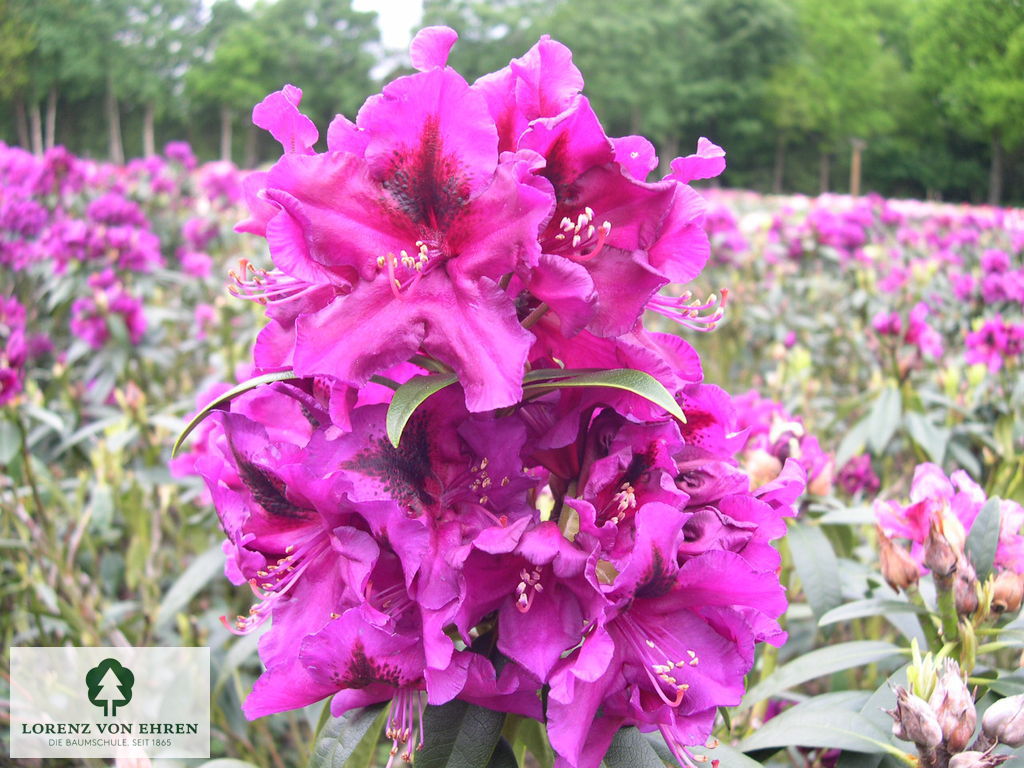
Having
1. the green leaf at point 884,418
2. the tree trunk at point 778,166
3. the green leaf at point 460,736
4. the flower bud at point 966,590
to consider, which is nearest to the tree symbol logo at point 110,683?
the green leaf at point 460,736

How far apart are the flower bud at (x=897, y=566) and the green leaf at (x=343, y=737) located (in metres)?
0.87

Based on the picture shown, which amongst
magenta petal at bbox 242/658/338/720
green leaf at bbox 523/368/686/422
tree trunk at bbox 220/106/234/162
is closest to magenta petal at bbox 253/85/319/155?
green leaf at bbox 523/368/686/422

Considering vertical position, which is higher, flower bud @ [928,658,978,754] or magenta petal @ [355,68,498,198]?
magenta petal @ [355,68,498,198]

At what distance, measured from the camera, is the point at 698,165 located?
97cm

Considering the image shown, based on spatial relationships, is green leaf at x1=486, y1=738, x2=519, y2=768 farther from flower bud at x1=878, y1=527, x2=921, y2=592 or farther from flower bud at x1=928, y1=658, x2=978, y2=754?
flower bud at x1=878, y1=527, x2=921, y2=592

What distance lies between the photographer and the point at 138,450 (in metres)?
3.17

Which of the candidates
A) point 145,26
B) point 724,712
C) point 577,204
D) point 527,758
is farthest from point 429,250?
point 145,26

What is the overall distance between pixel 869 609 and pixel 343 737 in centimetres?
93

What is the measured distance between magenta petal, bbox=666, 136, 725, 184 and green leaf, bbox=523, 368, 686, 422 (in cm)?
25

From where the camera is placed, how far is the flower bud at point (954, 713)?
99cm

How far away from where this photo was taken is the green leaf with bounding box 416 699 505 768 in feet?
3.19

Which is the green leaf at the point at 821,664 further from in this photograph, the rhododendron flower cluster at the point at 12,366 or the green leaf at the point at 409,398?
the rhododendron flower cluster at the point at 12,366

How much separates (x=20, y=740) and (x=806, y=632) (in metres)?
2.05

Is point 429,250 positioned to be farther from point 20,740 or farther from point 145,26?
point 145,26
